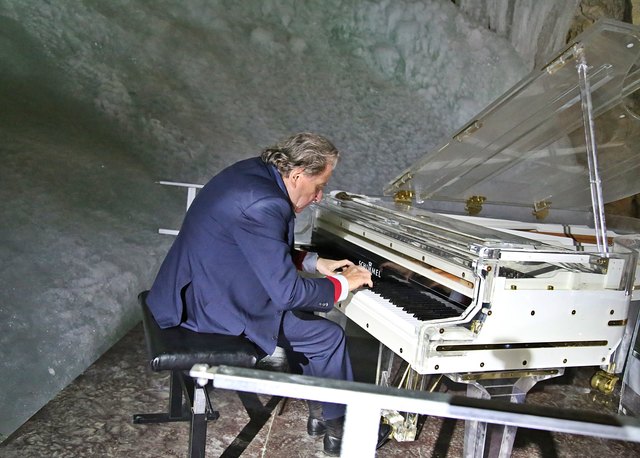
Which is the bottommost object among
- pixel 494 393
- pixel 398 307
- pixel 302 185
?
pixel 494 393

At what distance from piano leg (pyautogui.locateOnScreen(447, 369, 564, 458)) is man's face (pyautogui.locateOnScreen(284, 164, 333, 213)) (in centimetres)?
83

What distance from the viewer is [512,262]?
187 cm

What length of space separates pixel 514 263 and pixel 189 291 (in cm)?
116

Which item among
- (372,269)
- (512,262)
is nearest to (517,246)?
(512,262)

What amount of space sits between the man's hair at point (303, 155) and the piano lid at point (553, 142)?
0.83 meters

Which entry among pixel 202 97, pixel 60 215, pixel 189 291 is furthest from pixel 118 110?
pixel 189 291

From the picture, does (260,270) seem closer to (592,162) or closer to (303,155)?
(303,155)

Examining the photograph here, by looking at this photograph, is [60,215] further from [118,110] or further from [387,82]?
[387,82]

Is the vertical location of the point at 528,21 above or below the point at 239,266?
above

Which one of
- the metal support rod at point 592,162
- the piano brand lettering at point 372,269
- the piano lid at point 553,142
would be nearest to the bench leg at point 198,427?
the piano brand lettering at point 372,269

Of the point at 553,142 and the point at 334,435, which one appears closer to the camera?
the point at 334,435

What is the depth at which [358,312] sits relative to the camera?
2.19 meters

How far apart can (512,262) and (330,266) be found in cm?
82

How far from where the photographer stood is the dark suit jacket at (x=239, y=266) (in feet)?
6.59
